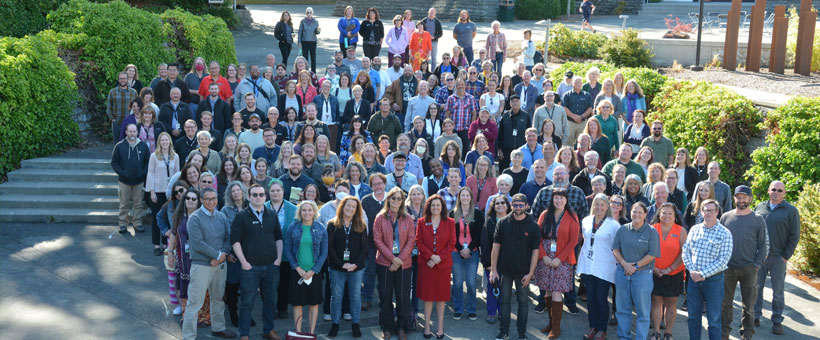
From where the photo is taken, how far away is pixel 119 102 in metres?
13.6

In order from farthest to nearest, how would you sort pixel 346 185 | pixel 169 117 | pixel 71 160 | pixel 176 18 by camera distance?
pixel 176 18 → pixel 71 160 → pixel 169 117 → pixel 346 185

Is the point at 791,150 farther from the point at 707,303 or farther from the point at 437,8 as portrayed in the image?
the point at 437,8

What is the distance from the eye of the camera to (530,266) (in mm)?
8977

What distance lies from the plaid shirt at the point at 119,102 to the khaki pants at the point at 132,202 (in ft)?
6.49

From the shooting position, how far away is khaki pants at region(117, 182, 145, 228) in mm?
12055

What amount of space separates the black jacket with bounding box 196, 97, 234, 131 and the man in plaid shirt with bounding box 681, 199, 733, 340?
25.3 ft

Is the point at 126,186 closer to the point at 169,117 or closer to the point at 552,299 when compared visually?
the point at 169,117

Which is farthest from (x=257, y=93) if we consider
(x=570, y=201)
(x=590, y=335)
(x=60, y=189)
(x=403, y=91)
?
(x=590, y=335)

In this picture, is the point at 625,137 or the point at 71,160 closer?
the point at 625,137

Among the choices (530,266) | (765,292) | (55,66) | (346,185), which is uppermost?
(55,66)

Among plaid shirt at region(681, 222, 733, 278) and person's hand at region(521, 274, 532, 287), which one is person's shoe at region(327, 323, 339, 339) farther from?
plaid shirt at region(681, 222, 733, 278)

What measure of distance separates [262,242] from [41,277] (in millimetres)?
3596

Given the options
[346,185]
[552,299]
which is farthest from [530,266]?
[346,185]

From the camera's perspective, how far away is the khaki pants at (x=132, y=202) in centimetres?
1205
